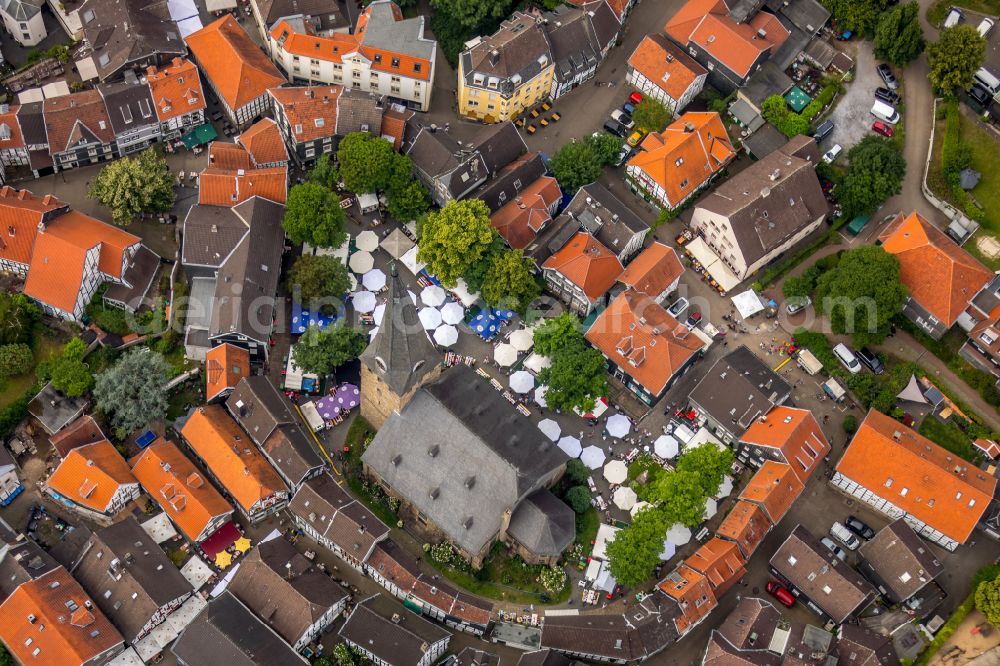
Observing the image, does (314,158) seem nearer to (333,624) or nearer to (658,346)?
(658,346)

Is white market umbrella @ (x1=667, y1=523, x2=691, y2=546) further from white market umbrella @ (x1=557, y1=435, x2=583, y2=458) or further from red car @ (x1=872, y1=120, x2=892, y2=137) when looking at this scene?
red car @ (x1=872, y1=120, x2=892, y2=137)

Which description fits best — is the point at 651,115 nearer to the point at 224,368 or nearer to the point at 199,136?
the point at 199,136

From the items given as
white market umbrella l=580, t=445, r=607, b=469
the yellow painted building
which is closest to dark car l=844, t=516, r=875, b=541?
white market umbrella l=580, t=445, r=607, b=469

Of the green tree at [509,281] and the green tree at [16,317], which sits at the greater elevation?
the green tree at [509,281]

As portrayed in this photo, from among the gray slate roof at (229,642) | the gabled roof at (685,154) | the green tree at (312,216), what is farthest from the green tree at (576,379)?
the gray slate roof at (229,642)

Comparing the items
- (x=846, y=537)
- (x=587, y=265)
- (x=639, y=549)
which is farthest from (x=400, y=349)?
(x=846, y=537)

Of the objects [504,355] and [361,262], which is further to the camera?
[361,262]

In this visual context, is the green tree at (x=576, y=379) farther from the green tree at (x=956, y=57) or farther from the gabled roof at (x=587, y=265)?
the green tree at (x=956, y=57)
